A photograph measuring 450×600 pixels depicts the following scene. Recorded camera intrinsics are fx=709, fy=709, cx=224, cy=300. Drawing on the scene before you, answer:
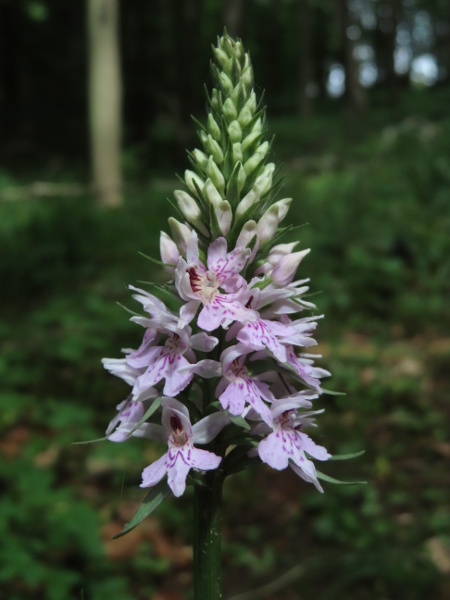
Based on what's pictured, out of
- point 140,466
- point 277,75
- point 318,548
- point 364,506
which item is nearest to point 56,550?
point 140,466

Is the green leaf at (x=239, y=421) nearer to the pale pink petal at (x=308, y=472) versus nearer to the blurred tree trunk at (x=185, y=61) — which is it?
the pale pink petal at (x=308, y=472)

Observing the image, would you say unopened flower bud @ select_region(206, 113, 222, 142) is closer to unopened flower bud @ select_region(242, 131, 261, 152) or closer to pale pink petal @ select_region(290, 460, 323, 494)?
unopened flower bud @ select_region(242, 131, 261, 152)

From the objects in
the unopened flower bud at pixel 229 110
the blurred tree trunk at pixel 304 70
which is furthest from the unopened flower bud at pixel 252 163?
the blurred tree trunk at pixel 304 70

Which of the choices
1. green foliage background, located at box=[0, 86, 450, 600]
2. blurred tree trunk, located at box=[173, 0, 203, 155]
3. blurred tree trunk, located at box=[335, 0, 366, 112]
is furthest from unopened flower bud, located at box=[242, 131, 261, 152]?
blurred tree trunk, located at box=[335, 0, 366, 112]

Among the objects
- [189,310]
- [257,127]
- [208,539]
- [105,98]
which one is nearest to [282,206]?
[257,127]

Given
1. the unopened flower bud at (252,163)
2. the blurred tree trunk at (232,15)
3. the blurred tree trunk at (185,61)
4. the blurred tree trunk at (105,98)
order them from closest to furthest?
1. the unopened flower bud at (252,163)
2. the blurred tree trunk at (105,98)
3. the blurred tree trunk at (232,15)
4. the blurred tree trunk at (185,61)
